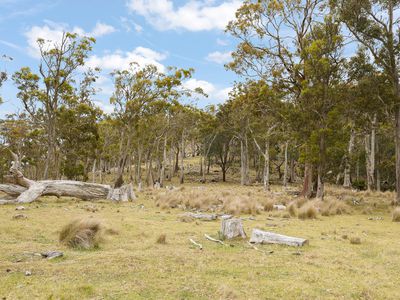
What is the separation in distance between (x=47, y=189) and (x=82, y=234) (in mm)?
10437

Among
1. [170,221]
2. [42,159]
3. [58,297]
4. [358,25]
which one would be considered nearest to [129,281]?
[58,297]

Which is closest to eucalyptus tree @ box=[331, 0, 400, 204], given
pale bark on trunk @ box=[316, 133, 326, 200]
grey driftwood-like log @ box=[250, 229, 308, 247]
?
pale bark on trunk @ box=[316, 133, 326, 200]

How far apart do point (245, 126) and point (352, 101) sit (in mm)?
27468

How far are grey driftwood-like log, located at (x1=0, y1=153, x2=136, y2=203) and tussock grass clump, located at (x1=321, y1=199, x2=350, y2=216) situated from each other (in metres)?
10.3

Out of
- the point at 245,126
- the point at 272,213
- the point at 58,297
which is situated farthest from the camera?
the point at 245,126

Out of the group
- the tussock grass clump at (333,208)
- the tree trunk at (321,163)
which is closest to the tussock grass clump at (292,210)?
the tussock grass clump at (333,208)

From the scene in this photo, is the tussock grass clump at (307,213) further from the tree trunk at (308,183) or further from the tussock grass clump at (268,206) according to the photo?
the tree trunk at (308,183)

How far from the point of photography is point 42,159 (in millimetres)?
53219

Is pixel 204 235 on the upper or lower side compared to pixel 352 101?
lower

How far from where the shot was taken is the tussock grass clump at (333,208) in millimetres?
16109

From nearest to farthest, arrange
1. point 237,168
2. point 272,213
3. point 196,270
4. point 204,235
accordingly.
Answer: point 196,270, point 204,235, point 272,213, point 237,168

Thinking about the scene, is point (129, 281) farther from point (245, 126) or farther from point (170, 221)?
point (245, 126)

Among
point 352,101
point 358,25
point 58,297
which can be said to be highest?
point 358,25

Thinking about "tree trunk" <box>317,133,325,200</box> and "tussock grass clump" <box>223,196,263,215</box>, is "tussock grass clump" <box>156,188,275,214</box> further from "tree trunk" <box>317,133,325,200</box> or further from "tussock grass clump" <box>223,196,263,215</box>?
"tree trunk" <box>317,133,325,200</box>
